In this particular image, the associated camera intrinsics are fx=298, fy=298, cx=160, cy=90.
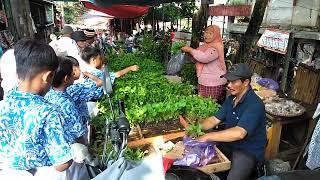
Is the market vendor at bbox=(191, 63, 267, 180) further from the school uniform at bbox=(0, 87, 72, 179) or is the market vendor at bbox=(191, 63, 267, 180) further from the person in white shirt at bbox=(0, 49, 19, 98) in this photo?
the person in white shirt at bbox=(0, 49, 19, 98)

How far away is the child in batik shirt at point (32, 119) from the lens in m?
1.81

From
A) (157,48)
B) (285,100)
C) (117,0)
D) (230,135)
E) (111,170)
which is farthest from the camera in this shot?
(157,48)

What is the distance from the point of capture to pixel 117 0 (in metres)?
7.49

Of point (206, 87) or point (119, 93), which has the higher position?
point (119, 93)

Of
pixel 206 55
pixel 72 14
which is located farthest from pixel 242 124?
pixel 72 14

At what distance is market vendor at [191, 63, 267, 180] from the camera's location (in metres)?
3.08

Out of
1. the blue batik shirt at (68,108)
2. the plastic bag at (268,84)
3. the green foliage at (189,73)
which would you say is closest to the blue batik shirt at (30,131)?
the blue batik shirt at (68,108)

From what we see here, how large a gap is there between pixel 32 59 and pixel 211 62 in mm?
3902

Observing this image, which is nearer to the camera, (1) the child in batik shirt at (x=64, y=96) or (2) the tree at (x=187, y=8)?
(1) the child in batik shirt at (x=64, y=96)

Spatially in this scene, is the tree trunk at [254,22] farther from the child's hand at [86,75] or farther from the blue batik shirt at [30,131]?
the blue batik shirt at [30,131]

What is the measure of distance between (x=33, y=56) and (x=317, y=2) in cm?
933

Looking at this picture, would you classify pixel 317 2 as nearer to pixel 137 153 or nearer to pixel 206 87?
pixel 206 87

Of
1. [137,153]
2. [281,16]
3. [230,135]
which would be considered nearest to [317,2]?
[281,16]

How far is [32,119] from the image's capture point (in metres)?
1.79
